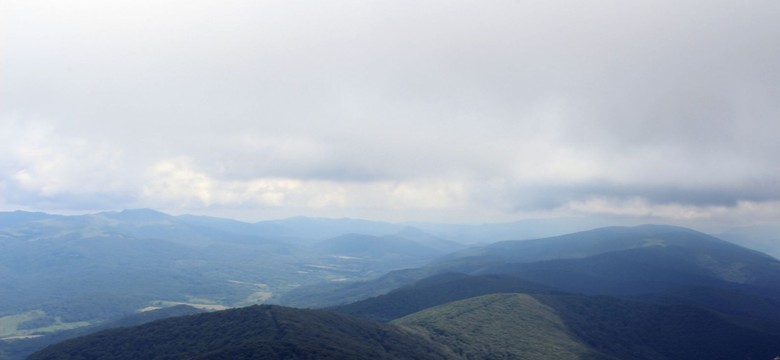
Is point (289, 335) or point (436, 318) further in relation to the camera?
point (436, 318)

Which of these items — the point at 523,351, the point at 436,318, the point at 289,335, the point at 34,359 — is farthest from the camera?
the point at 436,318

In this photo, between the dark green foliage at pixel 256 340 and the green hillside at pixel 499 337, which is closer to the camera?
the dark green foliage at pixel 256 340

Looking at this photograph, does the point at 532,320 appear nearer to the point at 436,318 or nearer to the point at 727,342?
the point at 436,318

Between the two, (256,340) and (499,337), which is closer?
(256,340)

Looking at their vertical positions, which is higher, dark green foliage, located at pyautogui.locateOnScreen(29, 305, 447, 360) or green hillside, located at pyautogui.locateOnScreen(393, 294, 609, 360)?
dark green foliage, located at pyautogui.locateOnScreen(29, 305, 447, 360)

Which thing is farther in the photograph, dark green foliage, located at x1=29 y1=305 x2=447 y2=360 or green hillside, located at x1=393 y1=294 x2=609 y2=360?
green hillside, located at x1=393 y1=294 x2=609 y2=360

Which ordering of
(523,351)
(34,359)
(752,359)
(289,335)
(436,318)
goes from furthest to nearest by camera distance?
1. (436,318)
2. (752,359)
3. (523,351)
4. (34,359)
5. (289,335)

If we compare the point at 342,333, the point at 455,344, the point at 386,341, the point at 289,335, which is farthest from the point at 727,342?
the point at 289,335

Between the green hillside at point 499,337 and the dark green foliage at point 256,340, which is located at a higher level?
the dark green foliage at point 256,340
